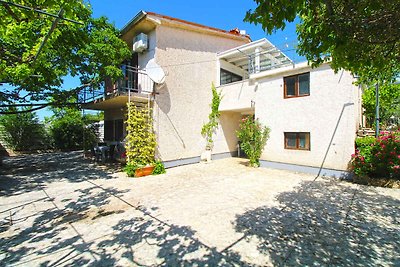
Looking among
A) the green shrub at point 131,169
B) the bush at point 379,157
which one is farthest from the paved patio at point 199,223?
the green shrub at point 131,169

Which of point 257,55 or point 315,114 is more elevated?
point 257,55

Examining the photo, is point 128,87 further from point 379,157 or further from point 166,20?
point 379,157

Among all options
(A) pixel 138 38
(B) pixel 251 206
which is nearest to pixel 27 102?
(A) pixel 138 38

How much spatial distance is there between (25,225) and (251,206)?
6.01 meters

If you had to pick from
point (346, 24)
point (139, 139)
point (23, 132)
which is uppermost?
point (346, 24)

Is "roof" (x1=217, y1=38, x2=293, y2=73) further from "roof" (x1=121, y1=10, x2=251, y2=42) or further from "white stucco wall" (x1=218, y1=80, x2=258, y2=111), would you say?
"roof" (x1=121, y1=10, x2=251, y2=42)

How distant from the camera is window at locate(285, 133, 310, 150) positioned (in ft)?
33.0

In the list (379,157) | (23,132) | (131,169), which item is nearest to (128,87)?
(131,169)

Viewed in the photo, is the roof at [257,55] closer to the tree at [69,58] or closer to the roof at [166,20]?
the roof at [166,20]

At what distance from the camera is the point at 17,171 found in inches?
435

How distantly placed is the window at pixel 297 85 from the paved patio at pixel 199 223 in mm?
4417

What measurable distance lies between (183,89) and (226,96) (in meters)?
3.13

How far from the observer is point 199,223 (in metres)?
4.93

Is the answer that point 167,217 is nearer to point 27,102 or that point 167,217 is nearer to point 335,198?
point 335,198
